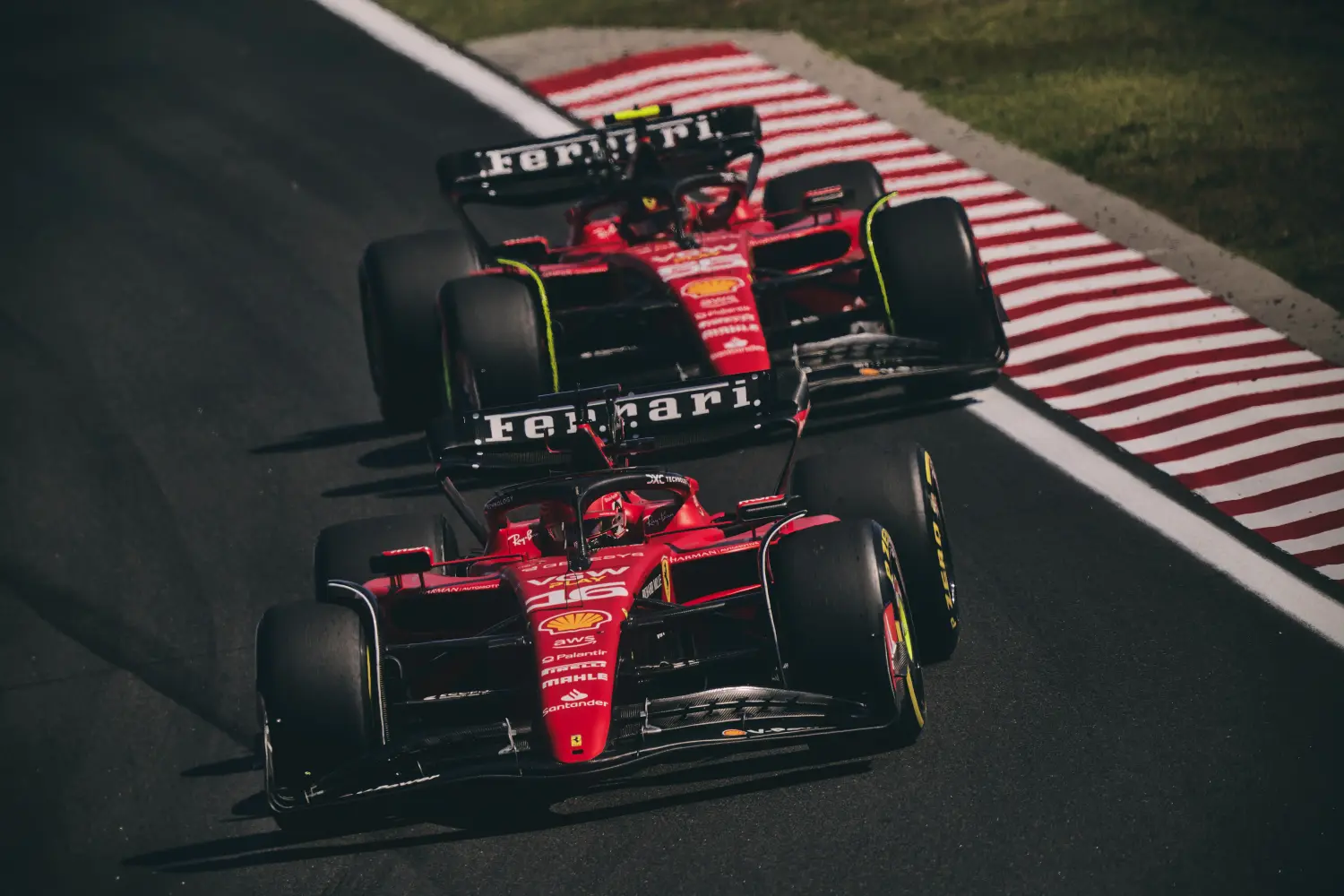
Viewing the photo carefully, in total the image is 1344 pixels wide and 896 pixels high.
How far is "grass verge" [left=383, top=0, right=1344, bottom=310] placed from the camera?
54.2 ft

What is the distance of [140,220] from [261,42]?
17.5ft

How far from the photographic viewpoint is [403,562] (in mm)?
9203

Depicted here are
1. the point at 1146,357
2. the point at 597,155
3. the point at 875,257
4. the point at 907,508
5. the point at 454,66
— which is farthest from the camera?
the point at 454,66

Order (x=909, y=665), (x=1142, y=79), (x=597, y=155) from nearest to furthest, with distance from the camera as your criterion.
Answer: (x=909, y=665) → (x=597, y=155) → (x=1142, y=79)

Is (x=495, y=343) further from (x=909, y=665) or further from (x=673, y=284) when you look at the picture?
(x=909, y=665)

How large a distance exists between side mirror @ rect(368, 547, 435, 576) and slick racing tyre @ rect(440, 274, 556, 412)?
3261 millimetres

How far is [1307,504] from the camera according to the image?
1155cm

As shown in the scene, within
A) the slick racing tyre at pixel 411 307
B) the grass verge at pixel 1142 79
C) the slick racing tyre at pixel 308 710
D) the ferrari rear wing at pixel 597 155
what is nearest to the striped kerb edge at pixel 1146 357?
the grass verge at pixel 1142 79

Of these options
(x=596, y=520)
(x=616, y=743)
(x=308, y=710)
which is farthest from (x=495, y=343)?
(x=616, y=743)

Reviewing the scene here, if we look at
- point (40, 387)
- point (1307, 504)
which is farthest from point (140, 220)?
point (1307, 504)

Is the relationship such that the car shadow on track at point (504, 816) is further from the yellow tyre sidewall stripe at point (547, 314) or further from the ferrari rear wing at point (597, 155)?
the ferrari rear wing at point (597, 155)

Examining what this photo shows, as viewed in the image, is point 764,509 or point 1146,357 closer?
point 764,509

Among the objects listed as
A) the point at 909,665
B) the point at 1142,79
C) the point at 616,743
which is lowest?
the point at 1142,79

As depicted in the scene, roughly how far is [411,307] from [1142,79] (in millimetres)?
9003
